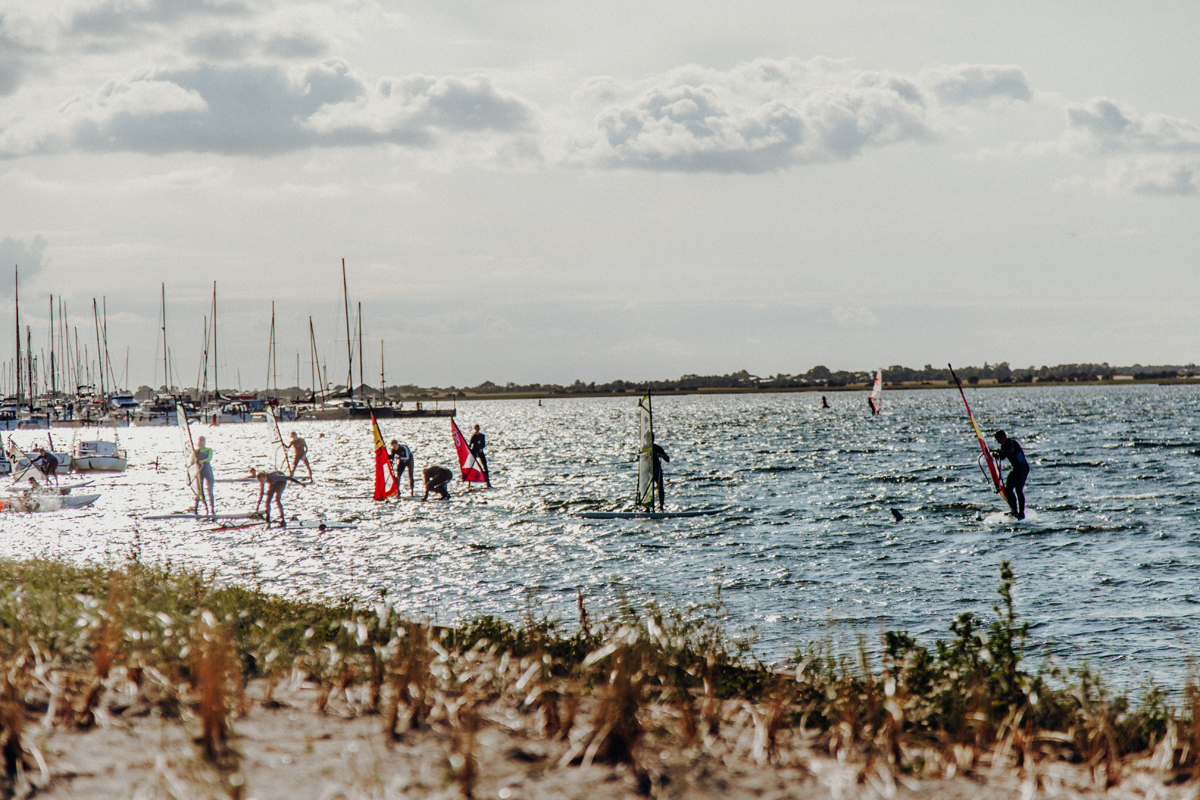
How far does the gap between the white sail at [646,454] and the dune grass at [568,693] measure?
15.0 metres

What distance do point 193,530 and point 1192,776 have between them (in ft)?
73.1

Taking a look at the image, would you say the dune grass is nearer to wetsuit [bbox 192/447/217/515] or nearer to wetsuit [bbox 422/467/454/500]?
wetsuit [bbox 192/447/217/515]

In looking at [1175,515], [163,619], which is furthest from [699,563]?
[1175,515]

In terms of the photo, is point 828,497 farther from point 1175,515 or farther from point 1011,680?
point 1011,680

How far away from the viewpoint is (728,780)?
513 centimetres

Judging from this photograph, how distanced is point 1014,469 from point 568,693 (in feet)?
70.8

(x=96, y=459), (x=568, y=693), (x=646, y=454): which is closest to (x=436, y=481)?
(x=646, y=454)

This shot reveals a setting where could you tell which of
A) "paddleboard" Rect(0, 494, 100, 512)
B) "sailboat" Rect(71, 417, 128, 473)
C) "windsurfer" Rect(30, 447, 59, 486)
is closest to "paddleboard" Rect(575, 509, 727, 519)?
"paddleboard" Rect(0, 494, 100, 512)

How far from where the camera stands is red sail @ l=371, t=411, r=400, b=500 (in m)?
29.6

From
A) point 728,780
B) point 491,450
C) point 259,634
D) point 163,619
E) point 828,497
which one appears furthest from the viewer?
point 491,450

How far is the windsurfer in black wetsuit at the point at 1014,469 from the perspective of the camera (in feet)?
76.0

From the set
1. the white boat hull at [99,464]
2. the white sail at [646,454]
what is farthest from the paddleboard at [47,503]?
the white sail at [646,454]

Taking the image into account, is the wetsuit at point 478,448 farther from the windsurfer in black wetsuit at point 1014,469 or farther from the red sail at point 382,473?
the windsurfer in black wetsuit at point 1014,469

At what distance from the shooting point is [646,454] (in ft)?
81.8
